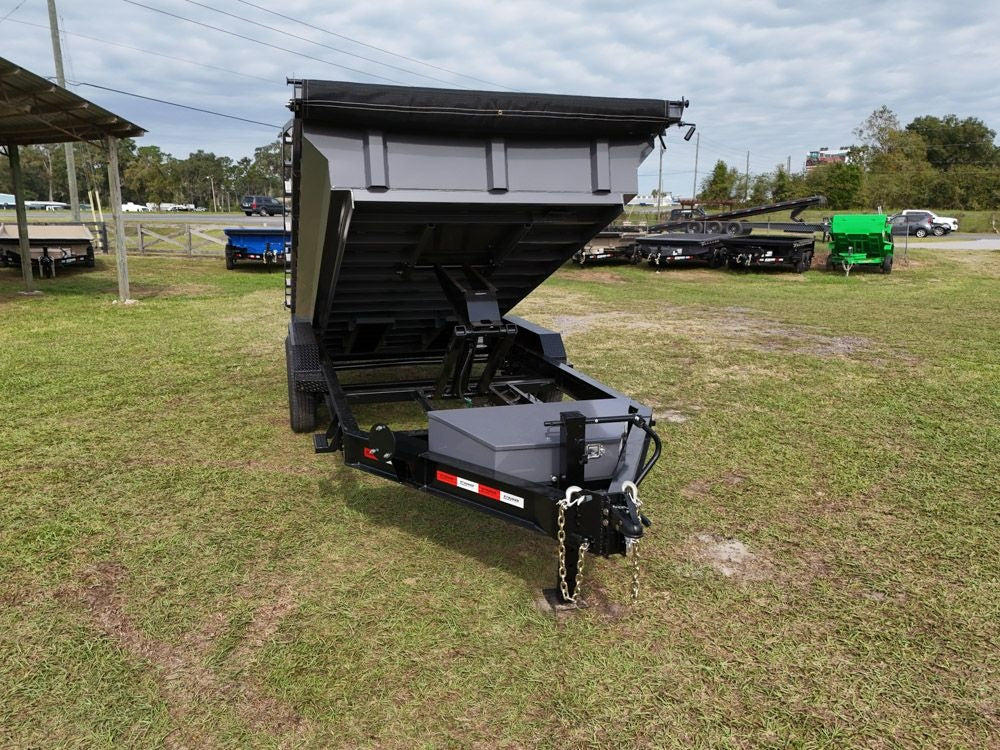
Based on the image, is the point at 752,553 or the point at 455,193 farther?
the point at 752,553

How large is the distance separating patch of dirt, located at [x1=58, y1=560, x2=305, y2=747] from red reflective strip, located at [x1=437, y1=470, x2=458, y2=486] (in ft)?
2.93

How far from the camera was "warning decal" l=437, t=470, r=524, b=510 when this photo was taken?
115 inches

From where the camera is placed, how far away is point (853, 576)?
11.1 feet

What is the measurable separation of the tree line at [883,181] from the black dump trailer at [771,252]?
28512 millimetres

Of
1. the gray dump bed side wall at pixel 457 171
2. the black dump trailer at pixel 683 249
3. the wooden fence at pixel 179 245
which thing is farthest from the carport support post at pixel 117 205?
the black dump trailer at pixel 683 249

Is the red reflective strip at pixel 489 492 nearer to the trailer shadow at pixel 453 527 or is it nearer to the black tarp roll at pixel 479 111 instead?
the trailer shadow at pixel 453 527

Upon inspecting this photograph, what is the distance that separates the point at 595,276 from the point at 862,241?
7062 mm

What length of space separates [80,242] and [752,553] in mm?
17139

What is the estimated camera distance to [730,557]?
11.7ft

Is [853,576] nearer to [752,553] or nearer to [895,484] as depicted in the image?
[752,553]

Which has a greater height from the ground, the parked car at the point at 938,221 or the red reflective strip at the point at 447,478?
the parked car at the point at 938,221

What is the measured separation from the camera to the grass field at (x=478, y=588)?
2.42 m

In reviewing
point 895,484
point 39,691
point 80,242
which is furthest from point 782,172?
point 39,691

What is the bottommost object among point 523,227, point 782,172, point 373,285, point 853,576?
point 853,576
